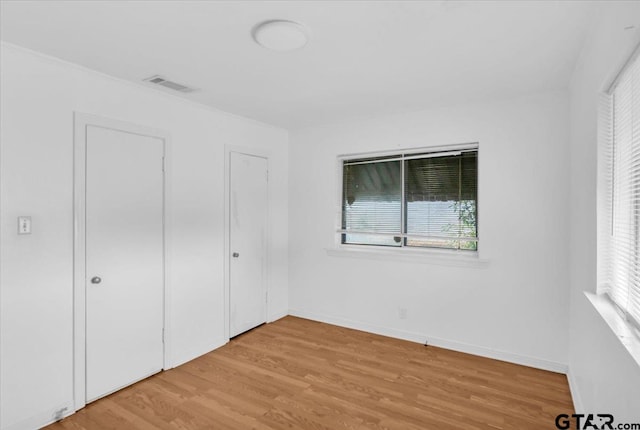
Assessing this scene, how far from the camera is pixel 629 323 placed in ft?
5.32

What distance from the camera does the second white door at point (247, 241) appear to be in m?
4.04

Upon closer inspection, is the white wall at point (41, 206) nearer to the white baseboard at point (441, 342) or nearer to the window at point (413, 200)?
the white baseboard at point (441, 342)

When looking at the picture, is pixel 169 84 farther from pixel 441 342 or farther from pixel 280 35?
pixel 441 342

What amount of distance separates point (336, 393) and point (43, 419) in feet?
6.82

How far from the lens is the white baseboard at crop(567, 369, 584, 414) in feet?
7.95

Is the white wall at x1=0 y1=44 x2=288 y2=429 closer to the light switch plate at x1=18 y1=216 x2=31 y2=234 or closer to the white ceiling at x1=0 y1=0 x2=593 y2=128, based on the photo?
the light switch plate at x1=18 y1=216 x2=31 y2=234

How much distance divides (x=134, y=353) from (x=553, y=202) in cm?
394

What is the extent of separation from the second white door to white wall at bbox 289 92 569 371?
909 mm

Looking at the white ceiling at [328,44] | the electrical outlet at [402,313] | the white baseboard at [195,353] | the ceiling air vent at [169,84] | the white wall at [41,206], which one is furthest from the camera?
the electrical outlet at [402,313]

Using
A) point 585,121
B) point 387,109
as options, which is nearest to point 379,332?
point 387,109

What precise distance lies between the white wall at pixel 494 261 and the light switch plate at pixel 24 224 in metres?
3.06

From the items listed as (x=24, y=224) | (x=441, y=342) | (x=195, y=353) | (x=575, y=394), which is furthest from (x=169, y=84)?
(x=575, y=394)

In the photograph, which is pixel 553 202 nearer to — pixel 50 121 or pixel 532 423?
pixel 532 423

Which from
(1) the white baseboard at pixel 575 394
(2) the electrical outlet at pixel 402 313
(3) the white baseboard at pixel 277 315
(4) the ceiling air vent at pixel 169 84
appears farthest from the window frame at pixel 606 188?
(3) the white baseboard at pixel 277 315
